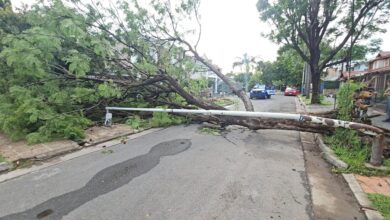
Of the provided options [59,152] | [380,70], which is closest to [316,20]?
[380,70]

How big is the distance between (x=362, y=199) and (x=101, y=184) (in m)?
3.78

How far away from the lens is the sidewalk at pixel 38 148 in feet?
14.5

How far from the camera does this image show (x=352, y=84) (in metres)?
5.09

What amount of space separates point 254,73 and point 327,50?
1804 inches

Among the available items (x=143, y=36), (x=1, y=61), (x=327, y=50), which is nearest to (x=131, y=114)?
(x=143, y=36)

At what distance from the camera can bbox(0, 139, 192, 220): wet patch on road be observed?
280 cm

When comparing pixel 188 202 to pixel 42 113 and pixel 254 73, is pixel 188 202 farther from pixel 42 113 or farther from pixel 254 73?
pixel 254 73

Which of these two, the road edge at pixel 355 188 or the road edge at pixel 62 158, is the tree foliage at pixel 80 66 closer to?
the road edge at pixel 62 158

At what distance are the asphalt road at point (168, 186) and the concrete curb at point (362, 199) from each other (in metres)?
0.63

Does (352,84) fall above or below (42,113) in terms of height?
above

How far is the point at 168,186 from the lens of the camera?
3.47 m

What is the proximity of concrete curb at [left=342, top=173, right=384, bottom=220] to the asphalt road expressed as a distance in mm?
628

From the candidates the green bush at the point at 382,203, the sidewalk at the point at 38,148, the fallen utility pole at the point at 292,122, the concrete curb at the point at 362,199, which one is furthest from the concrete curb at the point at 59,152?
the green bush at the point at 382,203

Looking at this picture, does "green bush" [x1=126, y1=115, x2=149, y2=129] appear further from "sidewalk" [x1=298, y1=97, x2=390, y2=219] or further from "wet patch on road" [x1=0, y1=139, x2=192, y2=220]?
"sidewalk" [x1=298, y1=97, x2=390, y2=219]
